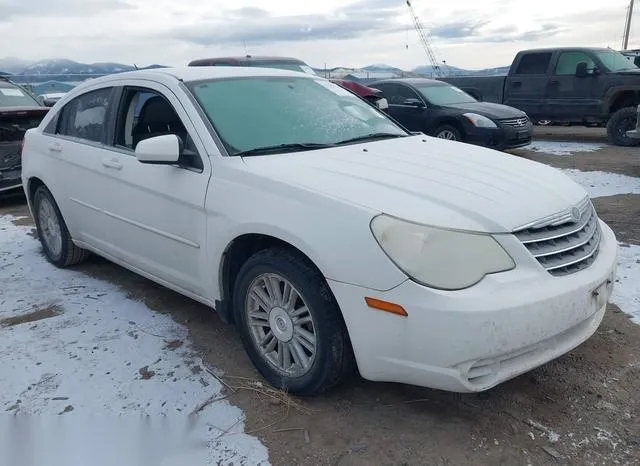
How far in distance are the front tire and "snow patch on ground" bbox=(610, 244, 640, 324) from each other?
2108 millimetres

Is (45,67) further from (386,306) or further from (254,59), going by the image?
(386,306)

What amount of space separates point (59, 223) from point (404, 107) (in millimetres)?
7242

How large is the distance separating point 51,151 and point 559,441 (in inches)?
164

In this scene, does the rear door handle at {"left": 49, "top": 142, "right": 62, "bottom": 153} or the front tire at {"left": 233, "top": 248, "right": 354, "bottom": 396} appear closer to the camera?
the front tire at {"left": 233, "top": 248, "right": 354, "bottom": 396}

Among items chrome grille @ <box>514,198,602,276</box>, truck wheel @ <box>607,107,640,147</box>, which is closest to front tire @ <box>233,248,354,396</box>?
chrome grille @ <box>514,198,602,276</box>

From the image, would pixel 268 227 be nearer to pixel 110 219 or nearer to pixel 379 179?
pixel 379 179

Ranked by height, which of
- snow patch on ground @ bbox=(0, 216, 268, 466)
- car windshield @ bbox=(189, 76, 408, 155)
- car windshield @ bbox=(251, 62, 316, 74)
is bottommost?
snow patch on ground @ bbox=(0, 216, 268, 466)

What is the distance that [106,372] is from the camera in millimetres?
3377

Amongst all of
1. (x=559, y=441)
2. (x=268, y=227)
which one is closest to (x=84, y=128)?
(x=268, y=227)

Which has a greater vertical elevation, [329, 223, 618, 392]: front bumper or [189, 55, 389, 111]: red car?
[189, 55, 389, 111]: red car

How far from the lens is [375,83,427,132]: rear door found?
10.6 meters

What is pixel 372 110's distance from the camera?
14.5 feet

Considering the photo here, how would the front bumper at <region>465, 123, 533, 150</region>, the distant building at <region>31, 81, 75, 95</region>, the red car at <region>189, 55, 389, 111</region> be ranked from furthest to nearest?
the distant building at <region>31, 81, 75, 95</region>, the red car at <region>189, 55, 389, 111</region>, the front bumper at <region>465, 123, 533, 150</region>

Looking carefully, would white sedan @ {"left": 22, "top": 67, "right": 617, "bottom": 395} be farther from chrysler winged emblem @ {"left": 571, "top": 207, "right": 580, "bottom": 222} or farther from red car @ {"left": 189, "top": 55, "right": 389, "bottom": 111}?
red car @ {"left": 189, "top": 55, "right": 389, "bottom": 111}
